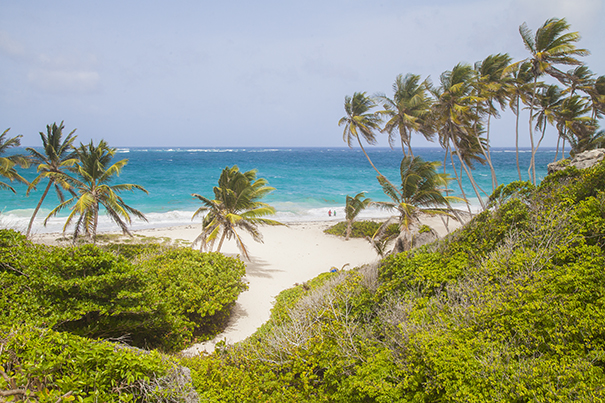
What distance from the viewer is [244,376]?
5293 mm

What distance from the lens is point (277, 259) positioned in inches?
659

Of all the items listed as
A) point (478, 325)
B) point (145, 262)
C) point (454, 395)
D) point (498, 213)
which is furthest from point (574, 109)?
point (145, 262)

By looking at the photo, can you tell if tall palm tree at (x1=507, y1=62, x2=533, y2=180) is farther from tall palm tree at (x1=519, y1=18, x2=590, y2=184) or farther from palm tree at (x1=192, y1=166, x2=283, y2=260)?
palm tree at (x1=192, y1=166, x2=283, y2=260)

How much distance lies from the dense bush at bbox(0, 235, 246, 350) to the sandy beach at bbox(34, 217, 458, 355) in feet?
4.00

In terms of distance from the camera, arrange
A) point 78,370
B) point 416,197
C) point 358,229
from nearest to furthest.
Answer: point 78,370
point 416,197
point 358,229

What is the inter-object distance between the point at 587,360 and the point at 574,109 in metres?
17.7

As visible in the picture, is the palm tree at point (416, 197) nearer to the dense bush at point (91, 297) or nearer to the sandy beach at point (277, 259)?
the sandy beach at point (277, 259)

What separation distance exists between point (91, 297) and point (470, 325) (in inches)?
286

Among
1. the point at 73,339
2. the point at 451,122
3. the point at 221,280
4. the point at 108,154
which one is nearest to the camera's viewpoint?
the point at 73,339

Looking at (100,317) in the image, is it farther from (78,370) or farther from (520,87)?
(520,87)

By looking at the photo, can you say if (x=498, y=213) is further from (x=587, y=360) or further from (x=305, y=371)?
(x=305, y=371)

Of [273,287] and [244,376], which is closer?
[244,376]

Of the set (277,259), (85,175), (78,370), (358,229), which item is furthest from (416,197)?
(85,175)

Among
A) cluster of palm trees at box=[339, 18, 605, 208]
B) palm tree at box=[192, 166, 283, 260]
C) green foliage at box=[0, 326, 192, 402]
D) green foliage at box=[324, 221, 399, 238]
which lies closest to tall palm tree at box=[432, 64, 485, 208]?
cluster of palm trees at box=[339, 18, 605, 208]
